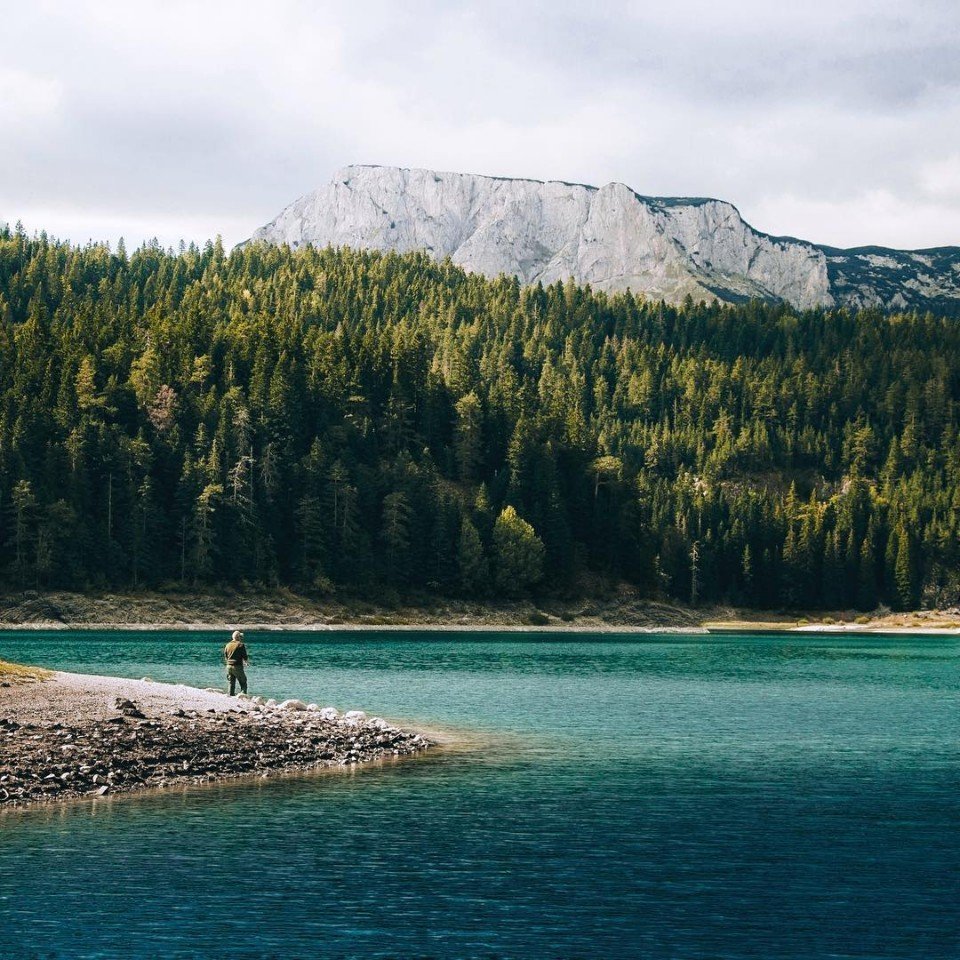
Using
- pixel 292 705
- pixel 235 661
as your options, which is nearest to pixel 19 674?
pixel 235 661

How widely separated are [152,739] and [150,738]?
0.10m

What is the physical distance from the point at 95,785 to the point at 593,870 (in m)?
14.5

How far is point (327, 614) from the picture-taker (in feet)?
506

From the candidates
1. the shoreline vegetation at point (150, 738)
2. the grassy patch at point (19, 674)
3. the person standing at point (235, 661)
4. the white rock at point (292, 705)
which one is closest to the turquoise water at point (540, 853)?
the shoreline vegetation at point (150, 738)

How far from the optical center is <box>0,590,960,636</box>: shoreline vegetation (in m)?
139

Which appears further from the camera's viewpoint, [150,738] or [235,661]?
[235,661]

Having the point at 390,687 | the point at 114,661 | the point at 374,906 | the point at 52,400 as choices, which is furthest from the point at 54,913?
the point at 52,400

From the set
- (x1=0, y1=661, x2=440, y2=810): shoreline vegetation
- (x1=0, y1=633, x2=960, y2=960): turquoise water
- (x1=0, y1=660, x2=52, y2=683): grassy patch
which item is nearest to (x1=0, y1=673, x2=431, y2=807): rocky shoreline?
(x1=0, y1=661, x2=440, y2=810): shoreline vegetation

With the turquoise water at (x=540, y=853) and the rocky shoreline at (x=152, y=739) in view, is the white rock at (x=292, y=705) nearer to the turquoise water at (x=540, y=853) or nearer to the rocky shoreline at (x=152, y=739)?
the rocky shoreline at (x=152, y=739)

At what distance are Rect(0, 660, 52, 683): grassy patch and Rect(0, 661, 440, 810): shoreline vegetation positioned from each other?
1.6 inches

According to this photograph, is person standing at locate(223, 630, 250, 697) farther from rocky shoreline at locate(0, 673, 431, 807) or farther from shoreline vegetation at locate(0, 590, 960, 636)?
shoreline vegetation at locate(0, 590, 960, 636)

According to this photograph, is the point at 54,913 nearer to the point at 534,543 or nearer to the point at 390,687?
the point at 390,687

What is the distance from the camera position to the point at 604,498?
191 m

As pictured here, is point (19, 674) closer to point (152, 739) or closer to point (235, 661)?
point (235, 661)
